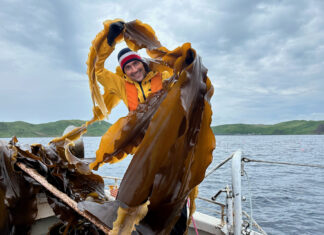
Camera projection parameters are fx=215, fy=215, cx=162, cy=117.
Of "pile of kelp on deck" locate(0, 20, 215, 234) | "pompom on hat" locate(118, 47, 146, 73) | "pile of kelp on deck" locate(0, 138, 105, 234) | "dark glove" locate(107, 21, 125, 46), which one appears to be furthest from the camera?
"pile of kelp on deck" locate(0, 138, 105, 234)

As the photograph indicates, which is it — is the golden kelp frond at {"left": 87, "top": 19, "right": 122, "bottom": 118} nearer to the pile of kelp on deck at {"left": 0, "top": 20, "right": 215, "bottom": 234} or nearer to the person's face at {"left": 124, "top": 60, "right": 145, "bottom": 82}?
the pile of kelp on deck at {"left": 0, "top": 20, "right": 215, "bottom": 234}

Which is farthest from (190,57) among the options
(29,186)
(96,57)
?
(29,186)

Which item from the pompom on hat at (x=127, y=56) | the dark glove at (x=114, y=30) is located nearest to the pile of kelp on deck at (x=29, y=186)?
the pompom on hat at (x=127, y=56)

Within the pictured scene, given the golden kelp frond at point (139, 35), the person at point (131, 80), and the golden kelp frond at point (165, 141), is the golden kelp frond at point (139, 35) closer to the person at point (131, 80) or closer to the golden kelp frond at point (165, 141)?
the golden kelp frond at point (165, 141)

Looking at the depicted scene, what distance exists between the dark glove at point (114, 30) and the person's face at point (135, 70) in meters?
0.45

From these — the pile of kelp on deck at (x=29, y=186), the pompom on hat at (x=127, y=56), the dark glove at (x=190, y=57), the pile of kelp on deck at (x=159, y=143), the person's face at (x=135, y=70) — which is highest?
the pompom on hat at (x=127, y=56)

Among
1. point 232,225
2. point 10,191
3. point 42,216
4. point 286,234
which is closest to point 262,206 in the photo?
point 286,234

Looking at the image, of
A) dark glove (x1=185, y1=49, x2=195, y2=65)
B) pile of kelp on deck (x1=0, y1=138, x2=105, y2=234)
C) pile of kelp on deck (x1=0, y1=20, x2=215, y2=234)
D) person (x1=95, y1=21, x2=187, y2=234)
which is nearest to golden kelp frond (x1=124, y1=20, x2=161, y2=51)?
pile of kelp on deck (x1=0, y1=20, x2=215, y2=234)

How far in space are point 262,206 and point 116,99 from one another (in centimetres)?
881

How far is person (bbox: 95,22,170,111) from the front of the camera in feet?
5.89

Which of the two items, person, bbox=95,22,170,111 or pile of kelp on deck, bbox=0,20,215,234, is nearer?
pile of kelp on deck, bbox=0,20,215,234

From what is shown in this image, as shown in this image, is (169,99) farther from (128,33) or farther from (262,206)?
(262,206)

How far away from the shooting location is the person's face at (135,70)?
72.9 inches

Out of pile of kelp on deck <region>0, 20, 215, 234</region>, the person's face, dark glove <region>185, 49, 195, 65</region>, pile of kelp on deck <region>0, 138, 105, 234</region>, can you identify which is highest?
the person's face
